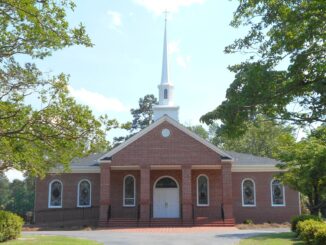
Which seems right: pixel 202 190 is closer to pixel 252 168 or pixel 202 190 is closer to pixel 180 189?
pixel 180 189

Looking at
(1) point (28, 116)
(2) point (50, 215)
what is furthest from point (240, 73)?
(2) point (50, 215)

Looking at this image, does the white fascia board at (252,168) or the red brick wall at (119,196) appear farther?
the white fascia board at (252,168)

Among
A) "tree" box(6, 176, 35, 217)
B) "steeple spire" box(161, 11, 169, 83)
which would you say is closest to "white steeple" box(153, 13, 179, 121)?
"steeple spire" box(161, 11, 169, 83)

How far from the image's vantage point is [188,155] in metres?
31.3

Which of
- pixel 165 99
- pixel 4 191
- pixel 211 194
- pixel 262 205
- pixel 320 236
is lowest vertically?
pixel 320 236

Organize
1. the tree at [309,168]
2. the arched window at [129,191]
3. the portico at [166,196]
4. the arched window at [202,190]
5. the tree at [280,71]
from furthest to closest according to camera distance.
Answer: the arched window at [129,191] < the arched window at [202,190] < the portico at [166,196] < the tree at [309,168] < the tree at [280,71]

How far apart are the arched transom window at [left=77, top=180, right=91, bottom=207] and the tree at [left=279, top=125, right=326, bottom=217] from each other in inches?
603

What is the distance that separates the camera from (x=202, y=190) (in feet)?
110

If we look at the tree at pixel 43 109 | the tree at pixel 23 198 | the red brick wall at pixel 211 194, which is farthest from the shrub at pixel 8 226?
the tree at pixel 23 198

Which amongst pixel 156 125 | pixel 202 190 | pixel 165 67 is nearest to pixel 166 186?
pixel 202 190

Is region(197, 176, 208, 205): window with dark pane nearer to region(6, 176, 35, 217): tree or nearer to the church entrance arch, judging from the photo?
the church entrance arch

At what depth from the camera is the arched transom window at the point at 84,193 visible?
3428 centimetres

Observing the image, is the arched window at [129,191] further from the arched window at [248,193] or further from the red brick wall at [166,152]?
the arched window at [248,193]

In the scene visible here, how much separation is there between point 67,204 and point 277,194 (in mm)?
15722
